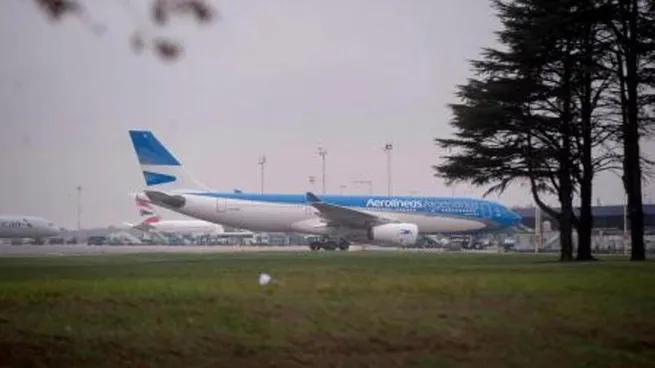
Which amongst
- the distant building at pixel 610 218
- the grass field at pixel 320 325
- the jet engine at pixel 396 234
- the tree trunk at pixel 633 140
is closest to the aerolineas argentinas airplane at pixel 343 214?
the jet engine at pixel 396 234

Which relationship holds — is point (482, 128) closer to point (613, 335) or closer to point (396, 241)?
point (396, 241)

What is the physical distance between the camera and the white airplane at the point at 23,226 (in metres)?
15.4

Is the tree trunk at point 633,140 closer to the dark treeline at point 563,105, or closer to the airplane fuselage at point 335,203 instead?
the dark treeline at point 563,105

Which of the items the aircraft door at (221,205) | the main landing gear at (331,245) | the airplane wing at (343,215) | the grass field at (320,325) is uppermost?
the aircraft door at (221,205)

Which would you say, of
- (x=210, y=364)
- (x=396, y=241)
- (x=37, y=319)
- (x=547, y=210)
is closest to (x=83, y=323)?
(x=37, y=319)

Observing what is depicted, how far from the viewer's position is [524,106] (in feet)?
106

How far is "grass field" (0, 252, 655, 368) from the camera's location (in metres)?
9.58

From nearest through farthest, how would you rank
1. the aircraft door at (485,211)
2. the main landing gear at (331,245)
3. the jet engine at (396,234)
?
the jet engine at (396,234) < the main landing gear at (331,245) < the aircraft door at (485,211)

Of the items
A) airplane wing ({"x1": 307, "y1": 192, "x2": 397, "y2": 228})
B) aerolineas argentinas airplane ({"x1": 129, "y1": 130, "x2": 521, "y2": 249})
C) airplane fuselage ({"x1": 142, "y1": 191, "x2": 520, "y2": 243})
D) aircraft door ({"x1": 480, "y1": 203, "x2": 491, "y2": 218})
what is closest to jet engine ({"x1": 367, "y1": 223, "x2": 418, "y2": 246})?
aerolineas argentinas airplane ({"x1": 129, "y1": 130, "x2": 521, "y2": 249})

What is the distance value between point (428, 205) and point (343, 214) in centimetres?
571

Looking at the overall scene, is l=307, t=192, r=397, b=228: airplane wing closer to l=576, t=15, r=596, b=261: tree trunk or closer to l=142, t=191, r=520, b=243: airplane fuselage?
l=142, t=191, r=520, b=243: airplane fuselage

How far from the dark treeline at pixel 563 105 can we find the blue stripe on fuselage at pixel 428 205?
1806 cm

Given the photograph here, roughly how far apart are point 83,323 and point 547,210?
1036 inches

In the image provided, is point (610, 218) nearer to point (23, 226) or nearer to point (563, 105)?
point (563, 105)
